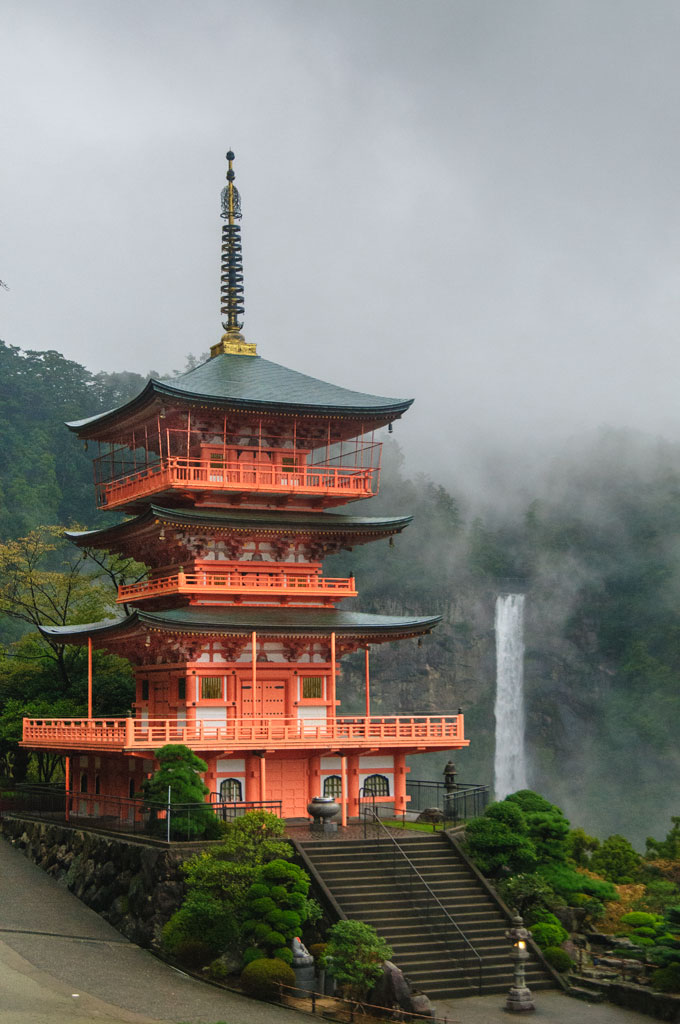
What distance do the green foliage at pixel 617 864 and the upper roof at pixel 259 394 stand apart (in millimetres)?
14265

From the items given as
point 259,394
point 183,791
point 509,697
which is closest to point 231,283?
point 259,394

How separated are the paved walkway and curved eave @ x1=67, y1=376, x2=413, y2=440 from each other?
562 inches

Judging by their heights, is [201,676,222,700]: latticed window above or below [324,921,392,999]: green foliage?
above

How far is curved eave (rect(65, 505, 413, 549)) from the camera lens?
34.9 m

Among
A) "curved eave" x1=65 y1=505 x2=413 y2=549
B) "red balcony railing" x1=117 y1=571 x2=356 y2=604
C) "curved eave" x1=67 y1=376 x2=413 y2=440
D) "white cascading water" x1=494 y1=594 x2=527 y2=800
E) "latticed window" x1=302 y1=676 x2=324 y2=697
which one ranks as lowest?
"white cascading water" x1=494 y1=594 x2=527 y2=800

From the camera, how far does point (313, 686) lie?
36.7 m

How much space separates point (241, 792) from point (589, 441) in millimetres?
80416

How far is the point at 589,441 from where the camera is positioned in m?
109

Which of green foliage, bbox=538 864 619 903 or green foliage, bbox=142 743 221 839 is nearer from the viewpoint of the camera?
green foliage, bbox=142 743 221 839

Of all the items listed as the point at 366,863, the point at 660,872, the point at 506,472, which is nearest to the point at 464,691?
the point at 506,472

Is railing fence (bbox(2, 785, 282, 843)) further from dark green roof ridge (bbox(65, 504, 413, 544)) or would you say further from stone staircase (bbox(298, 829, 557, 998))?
dark green roof ridge (bbox(65, 504, 413, 544))

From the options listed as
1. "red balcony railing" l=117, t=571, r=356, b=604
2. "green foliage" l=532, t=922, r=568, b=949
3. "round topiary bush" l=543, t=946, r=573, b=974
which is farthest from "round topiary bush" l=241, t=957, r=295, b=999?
"red balcony railing" l=117, t=571, r=356, b=604

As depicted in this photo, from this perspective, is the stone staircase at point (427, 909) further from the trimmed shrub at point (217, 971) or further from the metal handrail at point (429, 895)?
the trimmed shrub at point (217, 971)

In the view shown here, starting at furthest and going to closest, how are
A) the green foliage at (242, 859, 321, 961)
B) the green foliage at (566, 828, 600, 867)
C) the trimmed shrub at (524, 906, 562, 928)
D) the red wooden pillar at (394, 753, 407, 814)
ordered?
the green foliage at (566, 828, 600, 867), the red wooden pillar at (394, 753, 407, 814), the trimmed shrub at (524, 906, 562, 928), the green foliage at (242, 859, 321, 961)
